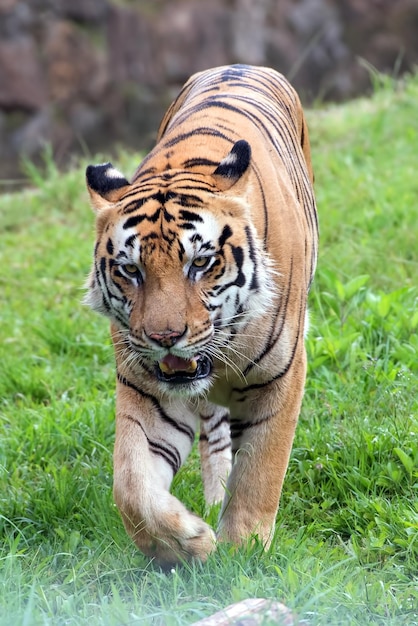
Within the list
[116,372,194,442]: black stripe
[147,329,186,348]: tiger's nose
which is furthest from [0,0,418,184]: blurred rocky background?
[147,329,186,348]: tiger's nose

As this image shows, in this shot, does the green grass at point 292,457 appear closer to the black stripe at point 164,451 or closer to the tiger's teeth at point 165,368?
the black stripe at point 164,451

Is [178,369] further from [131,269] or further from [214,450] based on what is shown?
[214,450]

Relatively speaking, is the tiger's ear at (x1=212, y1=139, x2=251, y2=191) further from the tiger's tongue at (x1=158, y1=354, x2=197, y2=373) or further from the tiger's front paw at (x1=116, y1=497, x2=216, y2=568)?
the tiger's front paw at (x1=116, y1=497, x2=216, y2=568)

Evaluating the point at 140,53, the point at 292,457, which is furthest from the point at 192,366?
the point at 140,53

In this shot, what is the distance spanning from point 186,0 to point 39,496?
9.92m

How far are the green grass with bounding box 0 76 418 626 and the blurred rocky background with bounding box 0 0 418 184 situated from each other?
5.03 meters

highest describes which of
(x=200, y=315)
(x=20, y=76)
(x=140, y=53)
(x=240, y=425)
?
(x=140, y=53)

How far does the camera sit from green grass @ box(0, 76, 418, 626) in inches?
116

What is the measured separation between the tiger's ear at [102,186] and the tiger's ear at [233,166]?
364mm

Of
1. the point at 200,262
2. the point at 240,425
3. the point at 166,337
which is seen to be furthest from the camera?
the point at 240,425

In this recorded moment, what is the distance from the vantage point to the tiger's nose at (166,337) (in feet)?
10.00

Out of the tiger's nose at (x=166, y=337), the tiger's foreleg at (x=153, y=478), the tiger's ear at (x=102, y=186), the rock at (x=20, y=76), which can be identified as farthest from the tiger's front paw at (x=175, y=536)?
the rock at (x=20, y=76)

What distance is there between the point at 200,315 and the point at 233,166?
1.72 ft

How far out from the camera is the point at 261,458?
3.48 m
